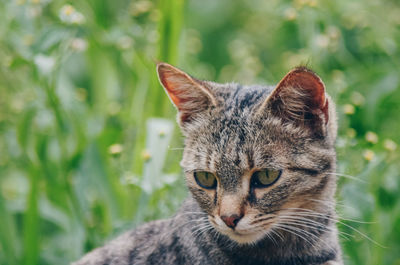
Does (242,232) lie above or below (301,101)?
below

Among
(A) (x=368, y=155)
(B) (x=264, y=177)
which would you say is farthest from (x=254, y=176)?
(A) (x=368, y=155)

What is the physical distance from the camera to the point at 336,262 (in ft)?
7.38

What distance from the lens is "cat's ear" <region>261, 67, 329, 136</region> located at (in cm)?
200

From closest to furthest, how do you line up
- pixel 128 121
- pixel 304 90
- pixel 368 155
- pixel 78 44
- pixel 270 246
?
1. pixel 304 90
2. pixel 270 246
3. pixel 368 155
4. pixel 78 44
5. pixel 128 121

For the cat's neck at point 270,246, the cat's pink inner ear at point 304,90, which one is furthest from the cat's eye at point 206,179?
the cat's pink inner ear at point 304,90

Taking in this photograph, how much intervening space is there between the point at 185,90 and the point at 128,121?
4.19 ft

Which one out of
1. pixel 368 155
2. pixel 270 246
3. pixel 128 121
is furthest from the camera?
pixel 128 121

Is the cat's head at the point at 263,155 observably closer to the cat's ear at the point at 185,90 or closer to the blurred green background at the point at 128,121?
the cat's ear at the point at 185,90

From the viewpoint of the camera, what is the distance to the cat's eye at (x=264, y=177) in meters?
2.09

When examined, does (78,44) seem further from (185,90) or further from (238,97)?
(238,97)

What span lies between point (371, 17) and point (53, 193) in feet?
7.70

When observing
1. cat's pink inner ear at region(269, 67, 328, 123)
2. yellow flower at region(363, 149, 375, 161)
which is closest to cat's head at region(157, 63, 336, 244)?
cat's pink inner ear at region(269, 67, 328, 123)

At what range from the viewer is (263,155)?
82.7 inches

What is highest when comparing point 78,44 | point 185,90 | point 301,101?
point 78,44
